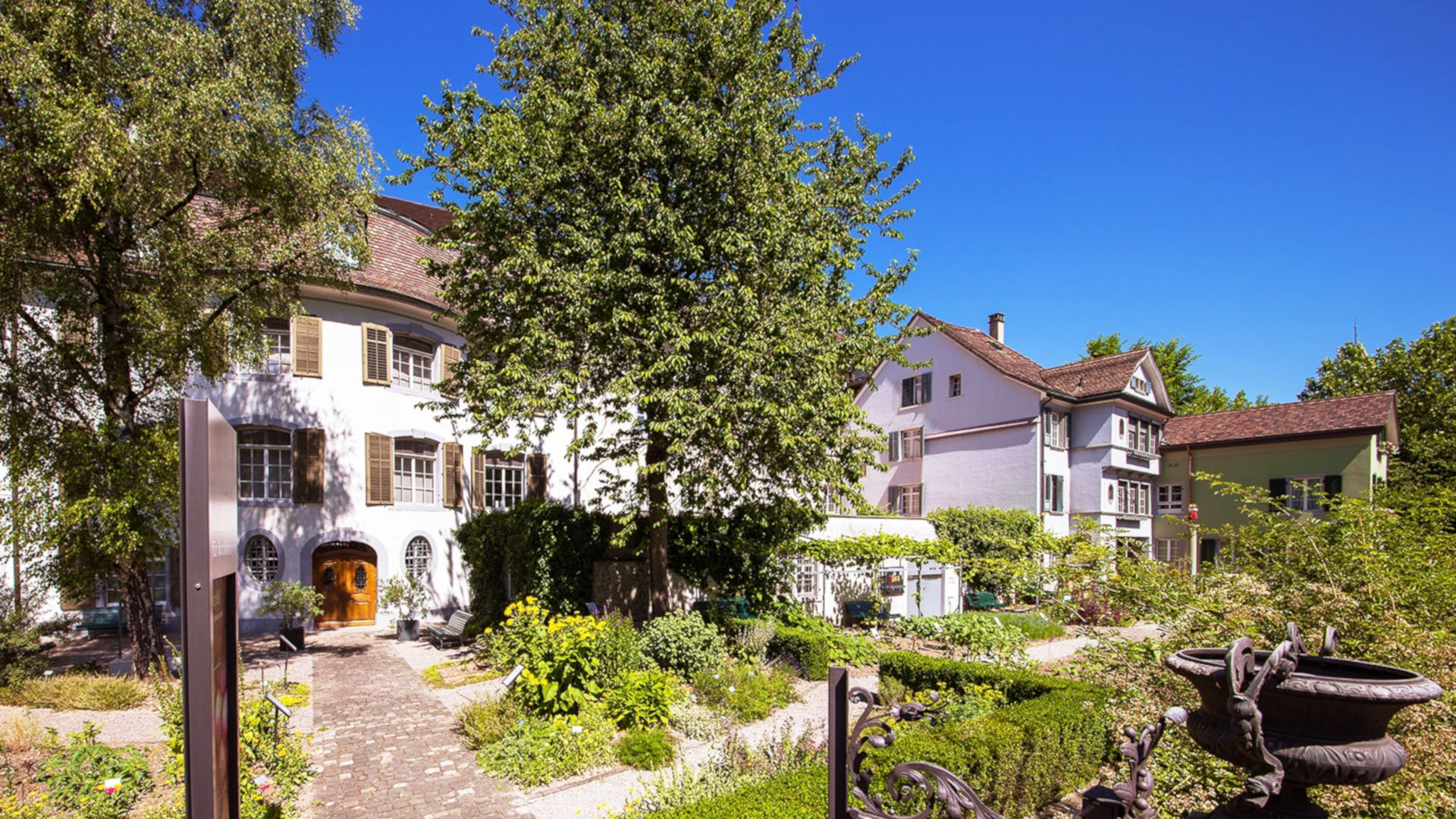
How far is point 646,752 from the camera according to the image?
8.55 meters

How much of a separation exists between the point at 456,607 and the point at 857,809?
62.2ft

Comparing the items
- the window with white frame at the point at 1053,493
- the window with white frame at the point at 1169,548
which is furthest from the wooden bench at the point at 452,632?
the window with white frame at the point at 1169,548

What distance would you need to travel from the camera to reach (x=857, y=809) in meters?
3.76

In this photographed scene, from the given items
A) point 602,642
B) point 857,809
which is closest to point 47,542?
point 602,642

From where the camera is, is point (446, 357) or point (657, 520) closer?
point (657, 520)

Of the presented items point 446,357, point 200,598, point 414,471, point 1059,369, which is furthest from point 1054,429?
point 200,598

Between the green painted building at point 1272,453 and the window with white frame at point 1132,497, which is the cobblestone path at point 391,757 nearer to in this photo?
the window with white frame at point 1132,497

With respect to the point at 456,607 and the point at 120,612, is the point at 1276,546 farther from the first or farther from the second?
the point at 120,612

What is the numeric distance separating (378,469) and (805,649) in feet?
40.1

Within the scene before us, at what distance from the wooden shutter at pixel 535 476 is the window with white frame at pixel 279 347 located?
697 centimetres

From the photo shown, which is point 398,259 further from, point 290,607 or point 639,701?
point 639,701

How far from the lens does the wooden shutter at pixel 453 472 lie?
20.5 metres

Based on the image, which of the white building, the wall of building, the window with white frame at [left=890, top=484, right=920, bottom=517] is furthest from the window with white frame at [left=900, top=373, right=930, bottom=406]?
the wall of building

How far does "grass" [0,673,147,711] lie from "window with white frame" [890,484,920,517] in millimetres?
27240
